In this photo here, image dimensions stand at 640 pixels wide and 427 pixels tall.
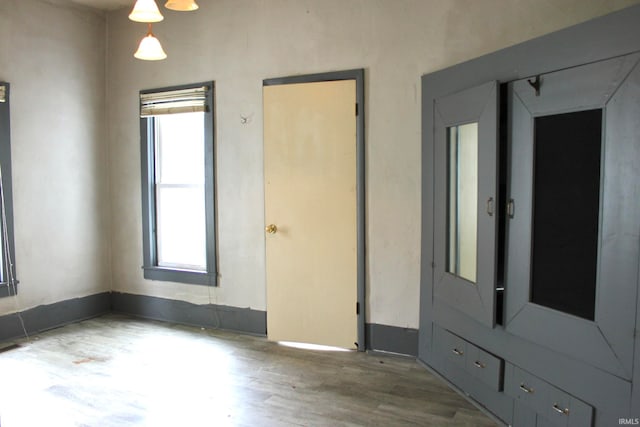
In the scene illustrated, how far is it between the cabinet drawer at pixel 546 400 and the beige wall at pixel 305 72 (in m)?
1.13

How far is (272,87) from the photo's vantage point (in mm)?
4219

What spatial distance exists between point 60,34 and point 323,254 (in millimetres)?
3255

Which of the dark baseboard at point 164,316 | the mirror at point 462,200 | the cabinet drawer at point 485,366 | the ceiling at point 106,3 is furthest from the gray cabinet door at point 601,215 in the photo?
the ceiling at point 106,3

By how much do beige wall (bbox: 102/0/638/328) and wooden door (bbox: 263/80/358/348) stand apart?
15 cm

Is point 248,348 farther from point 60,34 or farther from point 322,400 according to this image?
point 60,34

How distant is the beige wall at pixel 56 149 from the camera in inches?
175

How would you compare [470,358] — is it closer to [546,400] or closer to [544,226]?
[546,400]

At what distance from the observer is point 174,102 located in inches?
187

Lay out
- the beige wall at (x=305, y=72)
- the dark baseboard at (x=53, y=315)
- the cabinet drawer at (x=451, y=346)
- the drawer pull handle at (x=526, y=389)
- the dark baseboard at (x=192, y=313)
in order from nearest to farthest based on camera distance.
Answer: the drawer pull handle at (x=526, y=389)
the cabinet drawer at (x=451, y=346)
the beige wall at (x=305, y=72)
the dark baseboard at (x=53, y=315)
the dark baseboard at (x=192, y=313)

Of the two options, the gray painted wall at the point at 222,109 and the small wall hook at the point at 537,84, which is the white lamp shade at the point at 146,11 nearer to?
the gray painted wall at the point at 222,109

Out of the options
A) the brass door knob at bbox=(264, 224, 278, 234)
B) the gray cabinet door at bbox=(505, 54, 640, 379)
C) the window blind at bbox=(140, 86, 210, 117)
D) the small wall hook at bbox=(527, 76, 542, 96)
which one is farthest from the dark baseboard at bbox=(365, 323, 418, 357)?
the window blind at bbox=(140, 86, 210, 117)

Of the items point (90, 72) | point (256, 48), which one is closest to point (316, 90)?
point (256, 48)

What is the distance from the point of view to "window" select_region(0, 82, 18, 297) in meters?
4.29

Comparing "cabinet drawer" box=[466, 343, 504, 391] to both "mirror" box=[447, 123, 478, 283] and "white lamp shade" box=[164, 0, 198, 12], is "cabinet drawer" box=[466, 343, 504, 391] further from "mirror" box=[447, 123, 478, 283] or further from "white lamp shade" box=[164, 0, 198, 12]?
"white lamp shade" box=[164, 0, 198, 12]
